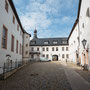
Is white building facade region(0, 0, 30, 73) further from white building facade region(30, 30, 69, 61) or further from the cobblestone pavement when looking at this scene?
white building facade region(30, 30, 69, 61)

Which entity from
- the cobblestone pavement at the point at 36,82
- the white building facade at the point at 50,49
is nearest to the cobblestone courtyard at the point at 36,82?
the cobblestone pavement at the point at 36,82

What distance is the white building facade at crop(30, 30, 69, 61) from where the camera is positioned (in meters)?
40.0

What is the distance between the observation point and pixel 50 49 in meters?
41.2

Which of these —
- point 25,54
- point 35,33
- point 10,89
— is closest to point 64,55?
point 25,54

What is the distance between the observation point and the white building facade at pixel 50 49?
131 feet

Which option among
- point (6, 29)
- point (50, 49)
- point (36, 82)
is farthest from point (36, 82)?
point (50, 49)

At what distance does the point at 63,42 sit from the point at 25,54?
1840 cm

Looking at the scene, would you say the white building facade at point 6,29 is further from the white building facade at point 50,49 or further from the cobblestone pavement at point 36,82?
the white building facade at point 50,49

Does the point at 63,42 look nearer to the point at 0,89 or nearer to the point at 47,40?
the point at 47,40

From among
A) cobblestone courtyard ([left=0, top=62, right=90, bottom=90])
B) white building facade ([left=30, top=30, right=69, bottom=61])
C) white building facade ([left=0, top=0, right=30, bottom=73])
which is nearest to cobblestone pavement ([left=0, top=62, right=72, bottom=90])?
cobblestone courtyard ([left=0, top=62, right=90, bottom=90])

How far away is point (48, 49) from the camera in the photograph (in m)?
A: 41.2

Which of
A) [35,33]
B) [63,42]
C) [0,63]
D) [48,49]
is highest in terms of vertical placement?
[35,33]

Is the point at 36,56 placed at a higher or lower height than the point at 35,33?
lower

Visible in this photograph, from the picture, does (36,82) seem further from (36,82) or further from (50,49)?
(50,49)
